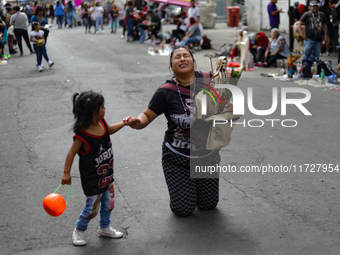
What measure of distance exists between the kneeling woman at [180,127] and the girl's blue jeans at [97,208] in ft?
2.25

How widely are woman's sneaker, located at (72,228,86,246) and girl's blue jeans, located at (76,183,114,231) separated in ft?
0.11

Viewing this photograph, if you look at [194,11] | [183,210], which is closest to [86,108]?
[183,210]

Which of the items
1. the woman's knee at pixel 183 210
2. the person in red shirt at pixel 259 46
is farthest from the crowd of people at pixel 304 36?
the woman's knee at pixel 183 210

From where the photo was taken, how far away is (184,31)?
842 inches

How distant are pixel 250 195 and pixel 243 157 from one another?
142cm

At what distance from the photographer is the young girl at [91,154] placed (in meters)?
4.22

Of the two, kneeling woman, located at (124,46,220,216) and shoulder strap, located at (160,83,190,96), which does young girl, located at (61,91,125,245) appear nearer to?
kneeling woman, located at (124,46,220,216)

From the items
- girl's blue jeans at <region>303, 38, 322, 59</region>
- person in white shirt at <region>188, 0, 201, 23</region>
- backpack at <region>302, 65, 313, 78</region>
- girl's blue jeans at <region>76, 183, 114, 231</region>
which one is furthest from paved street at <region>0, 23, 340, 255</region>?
person in white shirt at <region>188, 0, 201, 23</region>

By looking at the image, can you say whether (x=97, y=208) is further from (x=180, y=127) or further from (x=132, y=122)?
(x=180, y=127)

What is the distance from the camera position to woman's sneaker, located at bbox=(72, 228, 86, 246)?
4426mm

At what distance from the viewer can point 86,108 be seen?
4.21 meters

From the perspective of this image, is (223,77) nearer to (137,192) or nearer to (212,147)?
(212,147)

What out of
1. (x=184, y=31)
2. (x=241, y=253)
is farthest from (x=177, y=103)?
(x=184, y=31)

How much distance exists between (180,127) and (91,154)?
0.93 m
